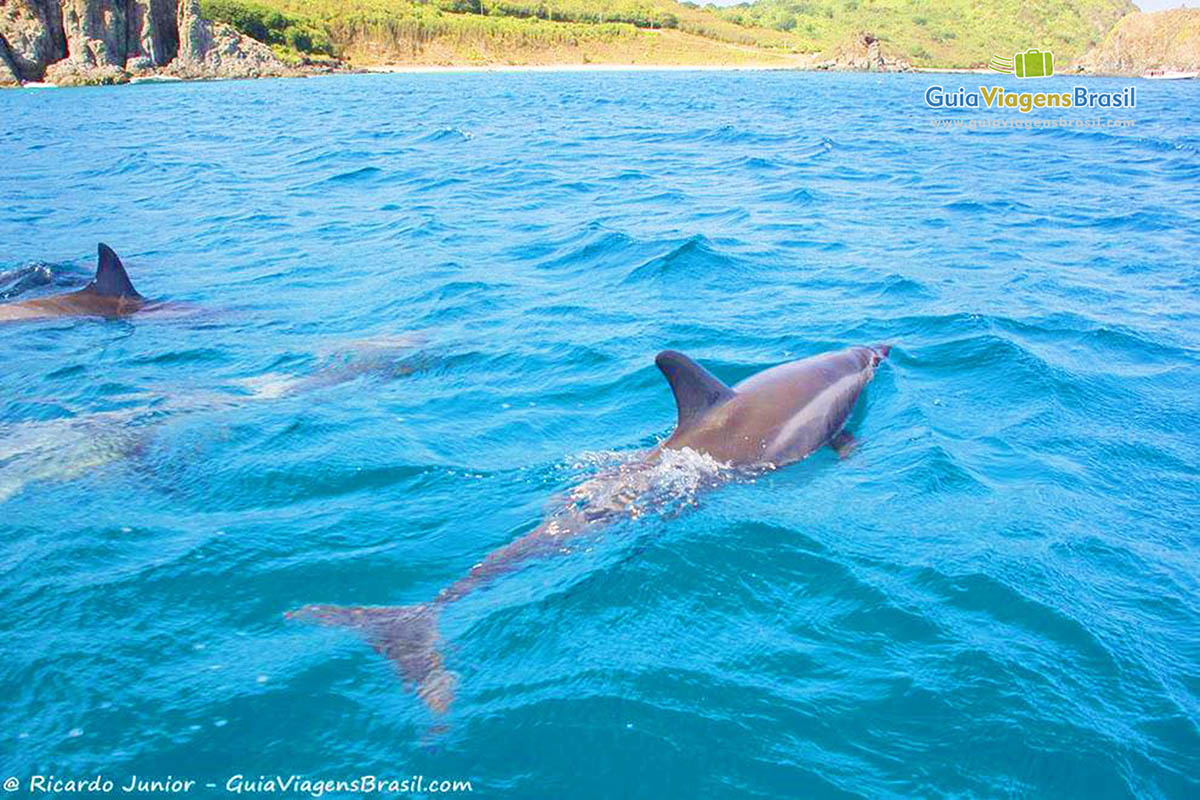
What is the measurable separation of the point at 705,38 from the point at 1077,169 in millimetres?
166347

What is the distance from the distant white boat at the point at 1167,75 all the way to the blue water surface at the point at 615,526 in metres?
113

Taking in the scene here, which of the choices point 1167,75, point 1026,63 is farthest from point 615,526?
point 1026,63

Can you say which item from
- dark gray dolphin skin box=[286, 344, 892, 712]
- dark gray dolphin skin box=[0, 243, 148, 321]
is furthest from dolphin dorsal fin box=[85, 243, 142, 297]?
dark gray dolphin skin box=[286, 344, 892, 712]

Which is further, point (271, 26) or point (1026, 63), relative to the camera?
point (1026, 63)

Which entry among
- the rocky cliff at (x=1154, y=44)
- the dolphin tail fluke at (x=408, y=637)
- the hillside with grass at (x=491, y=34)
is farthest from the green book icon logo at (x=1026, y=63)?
the dolphin tail fluke at (x=408, y=637)

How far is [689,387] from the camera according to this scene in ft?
24.9

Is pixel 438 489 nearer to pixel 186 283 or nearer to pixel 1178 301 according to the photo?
pixel 186 283

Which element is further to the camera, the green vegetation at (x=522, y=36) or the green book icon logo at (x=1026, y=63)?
the green book icon logo at (x=1026, y=63)

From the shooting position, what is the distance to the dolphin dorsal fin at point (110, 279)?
42.1 ft

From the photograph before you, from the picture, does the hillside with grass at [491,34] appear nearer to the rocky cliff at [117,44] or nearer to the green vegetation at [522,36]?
the green vegetation at [522,36]

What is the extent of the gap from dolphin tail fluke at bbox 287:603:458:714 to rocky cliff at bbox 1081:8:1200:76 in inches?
5341

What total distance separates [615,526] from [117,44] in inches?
4076

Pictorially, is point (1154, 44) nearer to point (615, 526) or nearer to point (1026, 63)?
point (1026, 63)

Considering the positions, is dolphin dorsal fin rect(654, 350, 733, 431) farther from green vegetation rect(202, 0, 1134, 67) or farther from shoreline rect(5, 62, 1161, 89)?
green vegetation rect(202, 0, 1134, 67)
